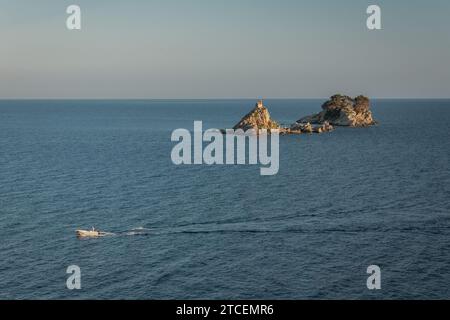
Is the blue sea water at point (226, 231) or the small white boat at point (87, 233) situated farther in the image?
the small white boat at point (87, 233)

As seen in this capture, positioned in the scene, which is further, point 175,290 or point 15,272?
point 15,272

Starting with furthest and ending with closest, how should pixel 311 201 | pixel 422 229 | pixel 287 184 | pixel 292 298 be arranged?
pixel 287 184 → pixel 311 201 → pixel 422 229 → pixel 292 298

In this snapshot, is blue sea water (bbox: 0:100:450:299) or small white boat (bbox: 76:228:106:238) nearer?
blue sea water (bbox: 0:100:450:299)

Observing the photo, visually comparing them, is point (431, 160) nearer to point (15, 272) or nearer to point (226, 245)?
point (226, 245)

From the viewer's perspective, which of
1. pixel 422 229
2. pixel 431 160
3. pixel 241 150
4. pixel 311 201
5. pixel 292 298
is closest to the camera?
pixel 292 298

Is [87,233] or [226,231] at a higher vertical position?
[87,233]

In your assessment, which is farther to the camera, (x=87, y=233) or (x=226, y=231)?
(x=226, y=231)

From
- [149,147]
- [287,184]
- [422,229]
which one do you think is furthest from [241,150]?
[422,229]
